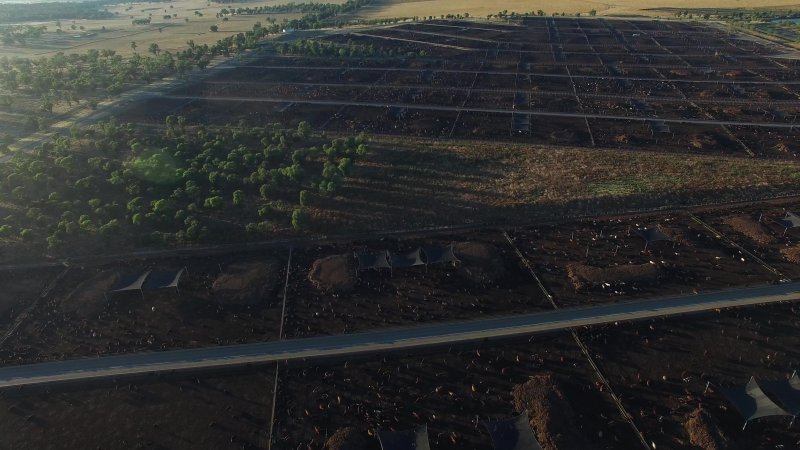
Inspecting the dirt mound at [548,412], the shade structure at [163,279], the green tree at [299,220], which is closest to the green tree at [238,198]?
the green tree at [299,220]

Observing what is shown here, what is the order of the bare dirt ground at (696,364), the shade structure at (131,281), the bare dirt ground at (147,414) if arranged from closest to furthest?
1. the bare dirt ground at (696,364)
2. the bare dirt ground at (147,414)
3. the shade structure at (131,281)

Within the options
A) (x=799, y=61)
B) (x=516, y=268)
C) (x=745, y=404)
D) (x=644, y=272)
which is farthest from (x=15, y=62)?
(x=799, y=61)

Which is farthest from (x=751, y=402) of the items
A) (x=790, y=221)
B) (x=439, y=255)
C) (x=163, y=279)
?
(x=163, y=279)

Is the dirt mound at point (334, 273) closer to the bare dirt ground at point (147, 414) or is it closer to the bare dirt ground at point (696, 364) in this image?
the bare dirt ground at point (147, 414)

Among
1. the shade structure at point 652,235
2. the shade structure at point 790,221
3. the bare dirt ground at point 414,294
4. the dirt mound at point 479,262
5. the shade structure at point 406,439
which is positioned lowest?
the shade structure at point 406,439

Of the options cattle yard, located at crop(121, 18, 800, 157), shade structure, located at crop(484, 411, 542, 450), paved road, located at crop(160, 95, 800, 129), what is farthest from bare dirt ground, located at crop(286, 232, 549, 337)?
paved road, located at crop(160, 95, 800, 129)

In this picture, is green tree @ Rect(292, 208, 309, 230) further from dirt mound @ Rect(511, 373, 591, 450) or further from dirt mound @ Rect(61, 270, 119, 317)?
dirt mound @ Rect(511, 373, 591, 450)

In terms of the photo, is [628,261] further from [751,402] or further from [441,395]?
[441,395]
